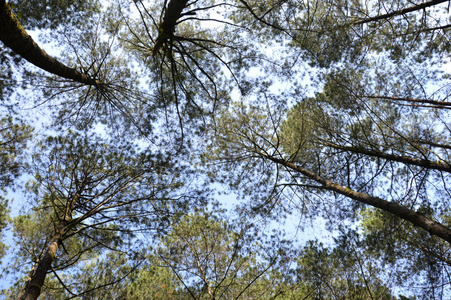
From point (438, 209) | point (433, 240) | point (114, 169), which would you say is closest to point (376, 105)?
point (438, 209)

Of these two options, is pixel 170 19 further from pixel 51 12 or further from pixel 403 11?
pixel 403 11

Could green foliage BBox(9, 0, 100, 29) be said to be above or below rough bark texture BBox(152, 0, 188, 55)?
above

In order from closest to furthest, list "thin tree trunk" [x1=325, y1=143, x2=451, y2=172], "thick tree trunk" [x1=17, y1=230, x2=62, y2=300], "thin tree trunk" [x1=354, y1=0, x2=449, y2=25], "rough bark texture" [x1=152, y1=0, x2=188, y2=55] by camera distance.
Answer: "thick tree trunk" [x1=17, y1=230, x2=62, y2=300] < "rough bark texture" [x1=152, y1=0, x2=188, y2=55] < "thin tree trunk" [x1=354, y1=0, x2=449, y2=25] < "thin tree trunk" [x1=325, y1=143, x2=451, y2=172]

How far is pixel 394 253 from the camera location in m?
5.68

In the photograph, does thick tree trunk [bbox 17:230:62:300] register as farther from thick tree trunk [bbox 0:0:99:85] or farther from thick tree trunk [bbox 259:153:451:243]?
thick tree trunk [bbox 259:153:451:243]

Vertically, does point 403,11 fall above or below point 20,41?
above

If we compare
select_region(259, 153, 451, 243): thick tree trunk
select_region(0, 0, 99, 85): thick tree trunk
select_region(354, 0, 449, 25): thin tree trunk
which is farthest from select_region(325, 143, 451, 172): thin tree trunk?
select_region(0, 0, 99, 85): thick tree trunk

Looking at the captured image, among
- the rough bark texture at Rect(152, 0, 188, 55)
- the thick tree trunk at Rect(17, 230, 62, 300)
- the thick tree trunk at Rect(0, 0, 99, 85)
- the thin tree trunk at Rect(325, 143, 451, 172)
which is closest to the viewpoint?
the thick tree trunk at Rect(0, 0, 99, 85)

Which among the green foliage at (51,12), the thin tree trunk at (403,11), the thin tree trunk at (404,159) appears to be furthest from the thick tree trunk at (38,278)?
the thin tree trunk at (403,11)

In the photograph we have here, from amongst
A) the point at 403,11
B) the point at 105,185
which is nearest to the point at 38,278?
the point at 105,185

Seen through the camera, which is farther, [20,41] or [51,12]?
[51,12]

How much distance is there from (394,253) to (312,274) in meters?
1.88

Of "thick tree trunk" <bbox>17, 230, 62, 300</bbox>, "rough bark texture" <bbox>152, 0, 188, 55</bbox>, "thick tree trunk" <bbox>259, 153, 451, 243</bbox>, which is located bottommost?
"thick tree trunk" <bbox>17, 230, 62, 300</bbox>

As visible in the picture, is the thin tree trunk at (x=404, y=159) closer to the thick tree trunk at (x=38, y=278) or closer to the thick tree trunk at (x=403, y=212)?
the thick tree trunk at (x=403, y=212)
